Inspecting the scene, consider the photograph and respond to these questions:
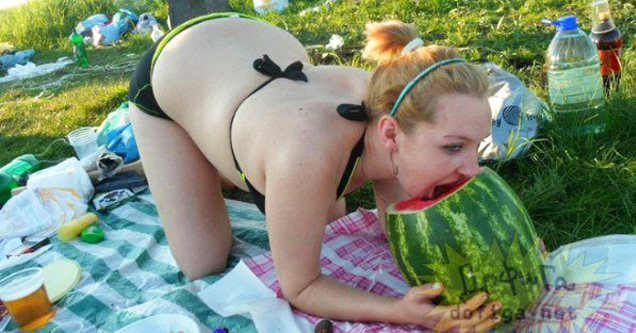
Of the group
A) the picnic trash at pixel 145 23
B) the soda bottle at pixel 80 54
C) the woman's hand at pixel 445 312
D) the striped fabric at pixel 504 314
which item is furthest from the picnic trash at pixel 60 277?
the picnic trash at pixel 145 23

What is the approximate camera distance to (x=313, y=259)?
2561mm

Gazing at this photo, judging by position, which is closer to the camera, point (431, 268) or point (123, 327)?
point (431, 268)

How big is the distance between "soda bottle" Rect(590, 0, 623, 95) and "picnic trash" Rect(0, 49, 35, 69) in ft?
30.4

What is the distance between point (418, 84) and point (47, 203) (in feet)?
10.00

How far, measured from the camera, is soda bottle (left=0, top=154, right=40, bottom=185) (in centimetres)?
489

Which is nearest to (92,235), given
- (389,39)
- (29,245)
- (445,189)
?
(29,245)

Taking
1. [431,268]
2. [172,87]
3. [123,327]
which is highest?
[172,87]

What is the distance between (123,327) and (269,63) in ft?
4.47

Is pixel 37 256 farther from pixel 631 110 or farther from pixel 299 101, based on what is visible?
pixel 631 110

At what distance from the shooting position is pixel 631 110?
388 cm

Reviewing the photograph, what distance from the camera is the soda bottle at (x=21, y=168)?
4.89 meters

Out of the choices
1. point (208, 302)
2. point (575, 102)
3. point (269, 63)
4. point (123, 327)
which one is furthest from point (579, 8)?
point (123, 327)

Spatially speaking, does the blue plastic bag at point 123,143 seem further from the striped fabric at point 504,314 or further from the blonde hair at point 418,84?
the blonde hair at point 418,84

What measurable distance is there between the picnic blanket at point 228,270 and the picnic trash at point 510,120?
955 mm
